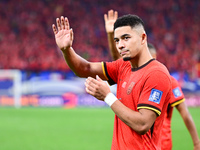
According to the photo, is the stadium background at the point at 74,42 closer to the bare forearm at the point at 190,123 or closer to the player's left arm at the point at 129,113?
the bare forearm at the point at 190,123

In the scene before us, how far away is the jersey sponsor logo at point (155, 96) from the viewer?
9.09 feet

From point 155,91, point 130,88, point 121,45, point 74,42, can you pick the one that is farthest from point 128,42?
point 74,42

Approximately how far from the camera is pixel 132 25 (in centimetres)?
299

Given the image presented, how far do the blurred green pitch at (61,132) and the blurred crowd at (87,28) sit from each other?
7732 millimetres

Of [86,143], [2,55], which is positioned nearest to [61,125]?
[86,143]

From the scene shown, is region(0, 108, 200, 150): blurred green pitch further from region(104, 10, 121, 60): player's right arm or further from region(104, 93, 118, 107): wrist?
region(104, 93, 118, 107): wrist

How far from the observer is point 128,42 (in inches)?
117

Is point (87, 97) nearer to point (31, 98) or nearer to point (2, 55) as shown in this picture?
point (31, 98)

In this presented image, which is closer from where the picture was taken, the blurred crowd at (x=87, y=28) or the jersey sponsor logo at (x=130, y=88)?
the jersey sponsor logo at (x=130, y=88)

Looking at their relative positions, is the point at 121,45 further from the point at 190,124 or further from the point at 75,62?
the point at 190,124

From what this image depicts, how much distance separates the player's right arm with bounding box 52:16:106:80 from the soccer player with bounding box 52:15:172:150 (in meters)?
0.40

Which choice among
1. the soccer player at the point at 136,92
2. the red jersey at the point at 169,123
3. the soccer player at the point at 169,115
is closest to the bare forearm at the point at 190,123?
the soccer player at the point at 169,115

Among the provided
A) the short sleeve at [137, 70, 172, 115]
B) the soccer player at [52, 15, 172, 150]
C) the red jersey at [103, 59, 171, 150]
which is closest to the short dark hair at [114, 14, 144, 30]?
the soccer player at [52, 15, 172, 150]

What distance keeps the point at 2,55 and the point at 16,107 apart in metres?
5.92
